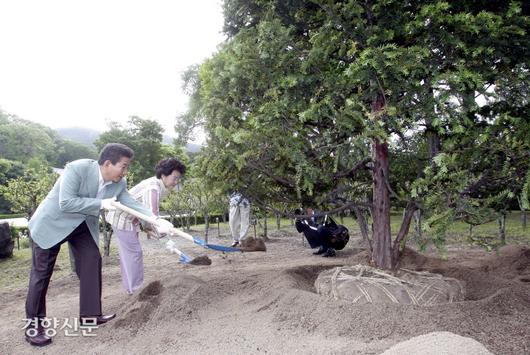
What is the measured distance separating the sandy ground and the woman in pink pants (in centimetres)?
35

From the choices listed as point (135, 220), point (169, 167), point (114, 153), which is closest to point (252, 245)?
point (135, 220)

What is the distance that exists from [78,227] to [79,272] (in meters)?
0.46

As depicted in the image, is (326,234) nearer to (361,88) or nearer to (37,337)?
(361,88)

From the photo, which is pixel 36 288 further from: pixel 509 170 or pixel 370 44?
pixel 509 170

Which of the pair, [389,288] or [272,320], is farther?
[389,288]

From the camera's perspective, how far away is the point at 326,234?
8.30 metres

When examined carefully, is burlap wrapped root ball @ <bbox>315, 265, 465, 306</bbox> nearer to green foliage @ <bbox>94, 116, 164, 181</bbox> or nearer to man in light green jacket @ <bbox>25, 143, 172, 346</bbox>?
man in light green jacket @ <bbox>25, 143, 172, 346</bbox>

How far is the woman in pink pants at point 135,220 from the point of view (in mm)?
4828

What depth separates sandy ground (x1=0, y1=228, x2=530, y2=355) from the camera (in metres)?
3.06

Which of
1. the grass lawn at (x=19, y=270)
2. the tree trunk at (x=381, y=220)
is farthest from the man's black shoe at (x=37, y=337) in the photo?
the tree trunk at (x=381, y=220)

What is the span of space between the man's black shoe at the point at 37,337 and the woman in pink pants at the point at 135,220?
1.32m

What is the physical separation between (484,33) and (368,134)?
1401mm

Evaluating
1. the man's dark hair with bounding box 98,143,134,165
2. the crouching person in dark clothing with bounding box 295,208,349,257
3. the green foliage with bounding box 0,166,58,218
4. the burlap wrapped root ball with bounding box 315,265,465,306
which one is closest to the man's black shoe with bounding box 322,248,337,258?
the crouching person in dark clothing with bounding box 295,208,349,257

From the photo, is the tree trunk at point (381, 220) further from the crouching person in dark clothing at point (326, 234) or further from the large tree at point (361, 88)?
the crouching person in dark clothing at point (326, 234)
